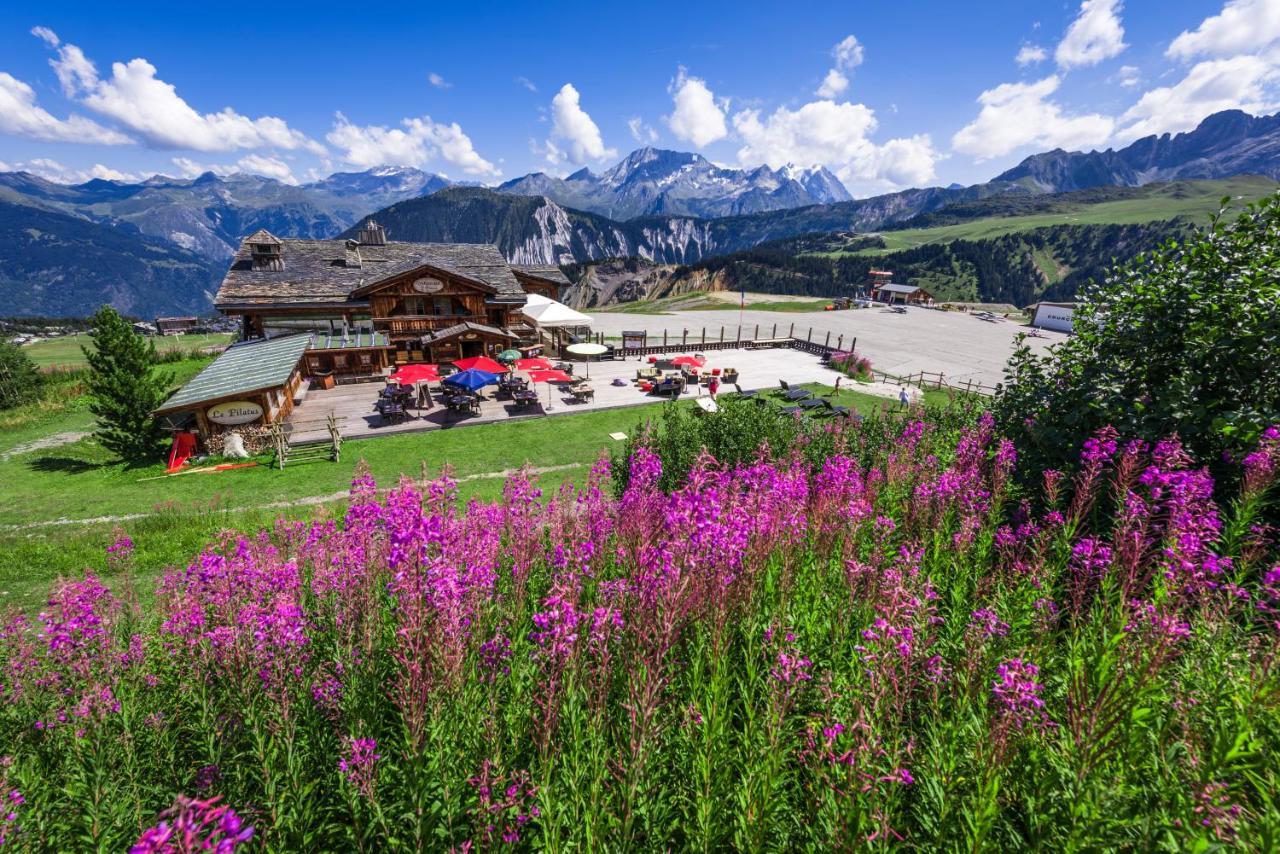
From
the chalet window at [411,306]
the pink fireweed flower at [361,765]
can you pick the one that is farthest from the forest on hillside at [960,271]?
the pink fireweed flower at [361,765]

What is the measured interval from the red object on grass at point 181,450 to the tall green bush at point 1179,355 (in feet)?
95.1

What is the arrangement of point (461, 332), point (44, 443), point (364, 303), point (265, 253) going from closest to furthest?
point (44, 443) < point (461, 332) < point (364, 303) < point (265, 253)

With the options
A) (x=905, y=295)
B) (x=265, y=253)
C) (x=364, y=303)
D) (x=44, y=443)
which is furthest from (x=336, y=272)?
(x=905, y=295)

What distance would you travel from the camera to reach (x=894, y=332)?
7262cm

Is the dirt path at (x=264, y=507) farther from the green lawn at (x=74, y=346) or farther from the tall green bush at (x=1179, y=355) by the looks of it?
the green lawn at (x=74, y=346)

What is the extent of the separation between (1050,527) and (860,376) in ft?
119

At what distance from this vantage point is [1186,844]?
101 inches

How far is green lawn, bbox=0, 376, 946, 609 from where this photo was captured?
43.0ft

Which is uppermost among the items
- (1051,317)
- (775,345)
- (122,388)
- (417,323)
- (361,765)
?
(361,765)

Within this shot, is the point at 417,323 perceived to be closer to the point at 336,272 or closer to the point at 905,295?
the point at 336,272

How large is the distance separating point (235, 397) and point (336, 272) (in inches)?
789

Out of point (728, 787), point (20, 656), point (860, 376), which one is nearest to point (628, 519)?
point (728, 787)

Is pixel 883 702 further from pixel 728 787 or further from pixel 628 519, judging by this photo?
pixel 628 519

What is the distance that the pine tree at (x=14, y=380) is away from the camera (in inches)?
1302
